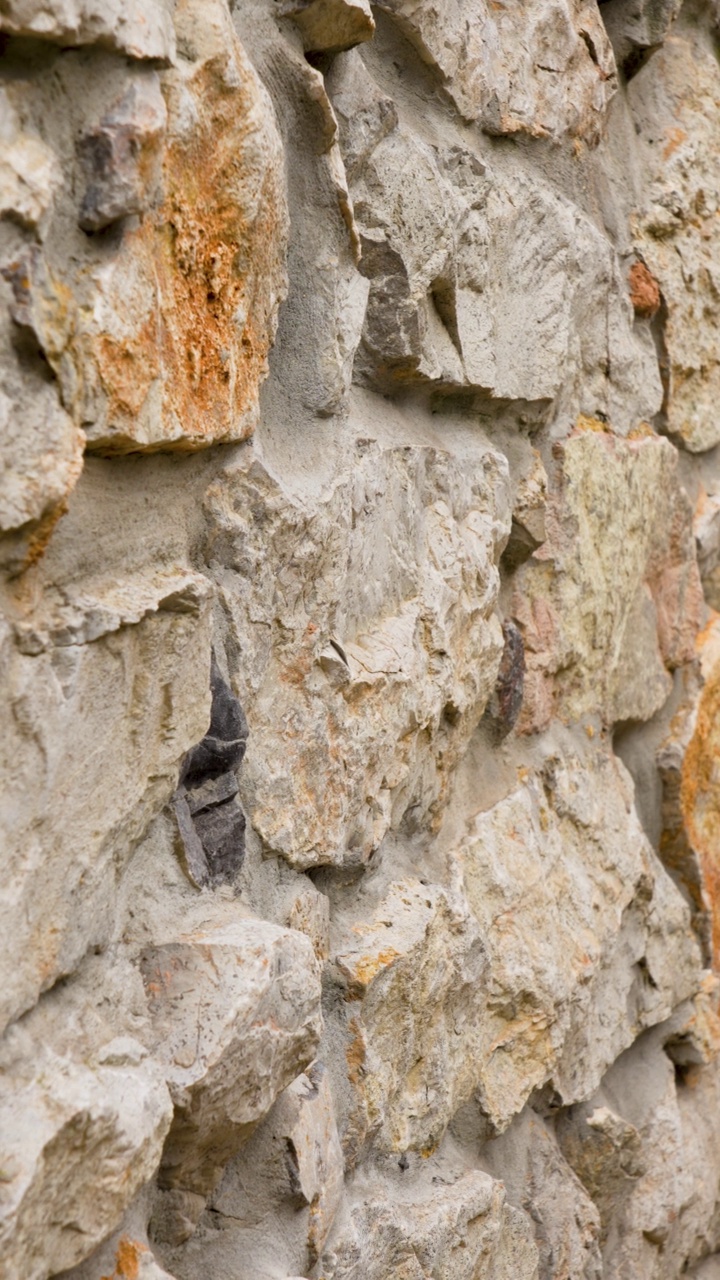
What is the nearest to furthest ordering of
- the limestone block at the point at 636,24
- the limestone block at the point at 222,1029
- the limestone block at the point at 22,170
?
the limestone block at the point at 22,170, the limestone block at the point at 222,1029, the limestone block at the point at 636,24

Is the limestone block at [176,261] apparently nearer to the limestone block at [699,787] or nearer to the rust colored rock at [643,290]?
the rust colored rock at [643,290]

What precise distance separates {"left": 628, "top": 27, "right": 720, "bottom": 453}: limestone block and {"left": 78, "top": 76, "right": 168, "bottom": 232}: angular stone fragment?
87 centimetres

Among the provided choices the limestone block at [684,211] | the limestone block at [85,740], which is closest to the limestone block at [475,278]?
the limestone block at [684,211]

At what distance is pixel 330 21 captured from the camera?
28.8 inches

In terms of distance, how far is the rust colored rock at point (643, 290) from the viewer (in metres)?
1.28

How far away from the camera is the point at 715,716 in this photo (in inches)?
59.0

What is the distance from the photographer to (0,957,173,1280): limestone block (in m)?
0.48

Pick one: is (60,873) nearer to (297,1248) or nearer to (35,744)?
(35,744)

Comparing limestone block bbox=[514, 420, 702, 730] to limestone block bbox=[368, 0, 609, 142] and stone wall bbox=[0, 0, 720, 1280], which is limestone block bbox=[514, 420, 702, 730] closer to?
stone wall bbox=[0, 0, 720, 1280]

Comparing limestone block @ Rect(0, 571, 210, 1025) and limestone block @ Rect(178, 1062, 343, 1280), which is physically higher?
limestone block @ Rect(0, 571, 210, 1025)

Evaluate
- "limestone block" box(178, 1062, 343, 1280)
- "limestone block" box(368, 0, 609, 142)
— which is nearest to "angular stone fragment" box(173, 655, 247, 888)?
"limestone block" box(178, 1062, 343, 1280)

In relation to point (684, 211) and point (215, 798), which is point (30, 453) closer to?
point (215, 798)

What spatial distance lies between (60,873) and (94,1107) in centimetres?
10

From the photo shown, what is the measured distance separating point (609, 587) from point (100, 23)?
84 centimetres
